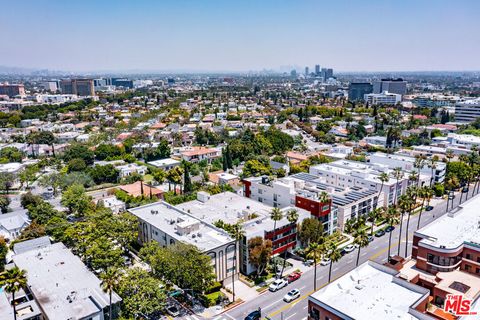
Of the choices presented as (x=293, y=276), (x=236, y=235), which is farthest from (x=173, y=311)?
(x=293, y=276)

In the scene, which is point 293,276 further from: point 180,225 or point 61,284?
point 61,284

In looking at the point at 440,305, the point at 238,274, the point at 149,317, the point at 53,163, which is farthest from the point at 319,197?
the point at 53,163

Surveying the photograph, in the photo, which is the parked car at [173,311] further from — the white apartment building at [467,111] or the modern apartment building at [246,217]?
the white apartment building at [467,111]

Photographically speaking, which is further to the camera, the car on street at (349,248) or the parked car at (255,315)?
the car on street at (349,248)

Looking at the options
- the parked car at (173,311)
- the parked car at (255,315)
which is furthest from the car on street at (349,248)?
the parked car at (173,311)

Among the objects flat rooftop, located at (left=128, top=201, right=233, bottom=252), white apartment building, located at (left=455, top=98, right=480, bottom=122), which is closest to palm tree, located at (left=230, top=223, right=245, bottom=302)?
flat rooftop, located at (left=128, top=201, right=233, bottom=252)

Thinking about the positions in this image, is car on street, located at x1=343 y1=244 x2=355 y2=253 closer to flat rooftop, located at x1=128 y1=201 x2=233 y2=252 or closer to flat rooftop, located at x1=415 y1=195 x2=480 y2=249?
flat rooftop, located at x1=415 y1=195 x2=480 y2=249
